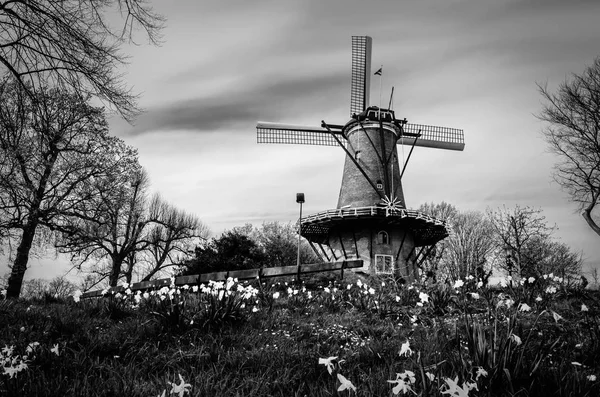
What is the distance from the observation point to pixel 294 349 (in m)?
4.52

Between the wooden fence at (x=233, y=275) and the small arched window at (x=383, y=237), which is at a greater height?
the small arched window at (x=383, y=237)

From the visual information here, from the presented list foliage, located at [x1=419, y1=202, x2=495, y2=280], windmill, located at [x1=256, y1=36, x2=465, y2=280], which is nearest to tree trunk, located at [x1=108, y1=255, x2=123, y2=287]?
windmill, located at [x1=256, y1=36, x2=465, y2=280]

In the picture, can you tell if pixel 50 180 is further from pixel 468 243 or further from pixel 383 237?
pixel 468 243

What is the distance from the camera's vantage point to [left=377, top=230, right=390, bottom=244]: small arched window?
86.2ft

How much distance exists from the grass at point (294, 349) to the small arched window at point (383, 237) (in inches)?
734

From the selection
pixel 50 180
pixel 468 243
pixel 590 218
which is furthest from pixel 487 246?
pixel 50 180

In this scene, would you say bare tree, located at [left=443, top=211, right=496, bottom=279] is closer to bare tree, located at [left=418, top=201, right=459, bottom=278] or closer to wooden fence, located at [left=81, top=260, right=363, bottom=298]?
bare tree, located at [left=418, top=201, right=459, bottom=278]

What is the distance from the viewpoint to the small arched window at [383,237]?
26273mm

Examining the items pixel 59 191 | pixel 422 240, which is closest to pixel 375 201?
pixel 422 240

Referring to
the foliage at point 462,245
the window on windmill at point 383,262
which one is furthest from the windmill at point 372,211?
the foliage at point 462,245

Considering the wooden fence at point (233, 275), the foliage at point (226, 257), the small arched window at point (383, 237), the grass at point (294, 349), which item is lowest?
the grass at point (294, 349)

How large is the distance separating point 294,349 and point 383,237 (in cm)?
2266

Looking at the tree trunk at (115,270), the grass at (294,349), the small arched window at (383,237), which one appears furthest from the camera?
the small arched window at (383,237)

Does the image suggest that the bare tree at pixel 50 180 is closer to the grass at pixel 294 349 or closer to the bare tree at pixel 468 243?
the grass at pixel 294 349
